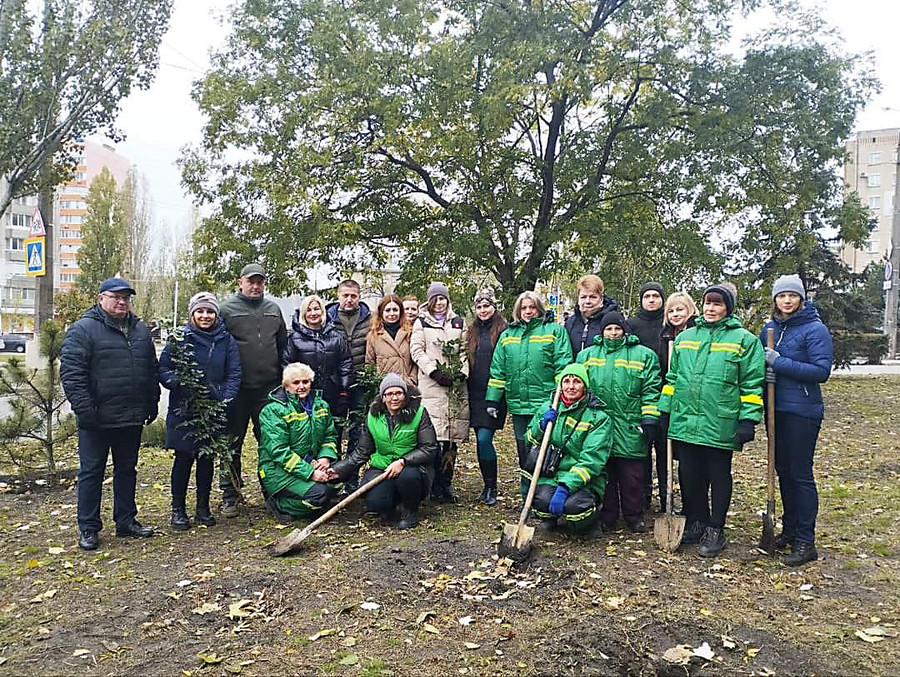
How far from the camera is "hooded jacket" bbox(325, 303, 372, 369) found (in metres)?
6.89

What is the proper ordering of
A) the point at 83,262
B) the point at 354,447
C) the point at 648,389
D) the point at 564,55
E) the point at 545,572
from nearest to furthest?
the point at 545,572 < the point at 648,389 < the point at 354,447 < the point at 564,55 < the point at 83,262

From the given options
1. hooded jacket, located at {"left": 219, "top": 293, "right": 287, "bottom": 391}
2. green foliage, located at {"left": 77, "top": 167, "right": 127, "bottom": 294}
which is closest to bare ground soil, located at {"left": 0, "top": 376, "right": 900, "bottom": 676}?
hooded jacket, located at {"left": 219, "top": 293, "right": 287, "bottom": 391}

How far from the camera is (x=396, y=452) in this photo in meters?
6.07

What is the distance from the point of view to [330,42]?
11078 mm

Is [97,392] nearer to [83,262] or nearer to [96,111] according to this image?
[96,111]

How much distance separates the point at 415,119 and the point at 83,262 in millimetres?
30223

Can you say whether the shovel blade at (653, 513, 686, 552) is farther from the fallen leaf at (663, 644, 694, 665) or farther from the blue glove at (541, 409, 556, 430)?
the fallen leaf at (663, 644, 694, 665)

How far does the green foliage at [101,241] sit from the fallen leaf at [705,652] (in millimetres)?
35668

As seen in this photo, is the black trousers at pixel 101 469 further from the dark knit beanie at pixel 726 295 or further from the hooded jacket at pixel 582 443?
the dark knit beanie at pixel 726 295

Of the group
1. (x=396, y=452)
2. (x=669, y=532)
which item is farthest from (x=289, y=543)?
(x=669, y=532)

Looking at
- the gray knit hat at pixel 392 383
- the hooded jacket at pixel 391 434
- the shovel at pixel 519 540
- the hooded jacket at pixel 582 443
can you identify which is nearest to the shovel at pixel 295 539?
the hooded jacket at pixel 391 434

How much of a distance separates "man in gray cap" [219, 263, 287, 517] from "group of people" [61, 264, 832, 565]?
0.01 metres

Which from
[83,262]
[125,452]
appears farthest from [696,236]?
[83,262]

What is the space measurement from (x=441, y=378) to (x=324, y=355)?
1.01m
